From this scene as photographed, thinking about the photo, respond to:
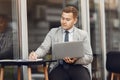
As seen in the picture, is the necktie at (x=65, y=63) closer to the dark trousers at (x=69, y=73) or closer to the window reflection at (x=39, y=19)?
the dark trousers at (x=69, y=73)

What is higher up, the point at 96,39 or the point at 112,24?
the point at 112,24

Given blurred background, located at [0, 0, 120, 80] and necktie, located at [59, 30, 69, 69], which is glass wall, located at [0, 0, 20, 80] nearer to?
blurred background, located at [0, 0, 120, 80]

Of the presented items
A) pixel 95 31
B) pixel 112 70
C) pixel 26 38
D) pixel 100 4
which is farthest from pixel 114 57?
pixel 26 38

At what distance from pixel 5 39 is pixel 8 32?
9 centimetres

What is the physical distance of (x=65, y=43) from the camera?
3.73 meters

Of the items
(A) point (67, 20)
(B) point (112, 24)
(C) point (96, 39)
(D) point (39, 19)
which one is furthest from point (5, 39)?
(B) point (112, 24)

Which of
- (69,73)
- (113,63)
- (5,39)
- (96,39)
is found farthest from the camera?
(96,39)

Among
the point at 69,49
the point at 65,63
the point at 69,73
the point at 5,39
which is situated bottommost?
the point at 69,73

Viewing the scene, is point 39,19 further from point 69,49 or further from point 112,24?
point 112,24

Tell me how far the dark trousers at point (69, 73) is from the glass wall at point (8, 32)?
747 mm

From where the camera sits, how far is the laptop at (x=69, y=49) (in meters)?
3.73

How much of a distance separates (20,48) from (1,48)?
23cm

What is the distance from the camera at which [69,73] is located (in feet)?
12.7

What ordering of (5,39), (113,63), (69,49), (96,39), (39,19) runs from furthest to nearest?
(96,39), (113,63), (39,19), (5,39), (69,49)
